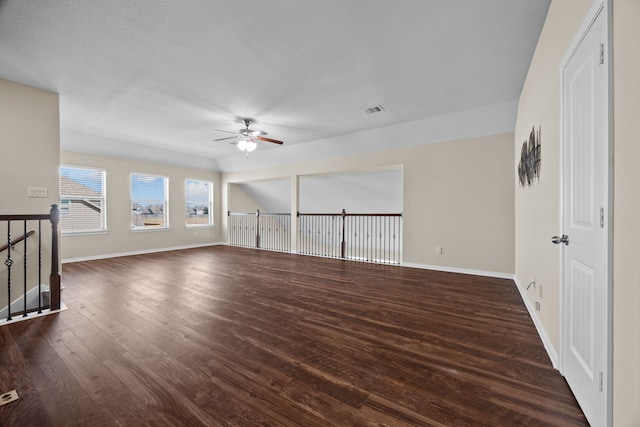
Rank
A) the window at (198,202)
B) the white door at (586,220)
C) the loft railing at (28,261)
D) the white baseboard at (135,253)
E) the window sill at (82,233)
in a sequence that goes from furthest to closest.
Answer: the window at (198,202)
the white baseboard at (135,253)
the window sill at (82,233)
the loft railing at (28,261)
the white door at (586,220)

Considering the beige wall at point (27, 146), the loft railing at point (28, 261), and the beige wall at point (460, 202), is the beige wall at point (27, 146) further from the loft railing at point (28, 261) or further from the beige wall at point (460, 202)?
the beige wall at point (460, 202)

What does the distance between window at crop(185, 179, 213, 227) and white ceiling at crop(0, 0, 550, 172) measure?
3.50 m

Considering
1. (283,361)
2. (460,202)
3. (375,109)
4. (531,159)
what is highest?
(375,109)

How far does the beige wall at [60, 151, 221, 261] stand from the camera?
19.2 feet

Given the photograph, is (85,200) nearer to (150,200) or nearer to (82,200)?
(82,200)

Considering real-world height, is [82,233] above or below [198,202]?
below

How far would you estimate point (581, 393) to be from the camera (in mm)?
1486

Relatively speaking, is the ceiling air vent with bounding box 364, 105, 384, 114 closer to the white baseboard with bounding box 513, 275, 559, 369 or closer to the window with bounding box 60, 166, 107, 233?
the white baseboard with bounding box 513, 275, 559, 369

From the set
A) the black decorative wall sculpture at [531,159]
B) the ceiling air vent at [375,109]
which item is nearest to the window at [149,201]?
the ceiling air vent at [375,109]

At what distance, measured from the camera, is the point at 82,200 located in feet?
19.4

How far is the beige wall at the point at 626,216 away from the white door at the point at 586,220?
6cm

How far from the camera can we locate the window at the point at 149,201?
684 centimetres

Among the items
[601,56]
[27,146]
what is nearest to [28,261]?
[27,146]

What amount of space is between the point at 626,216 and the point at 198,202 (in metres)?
8.82
